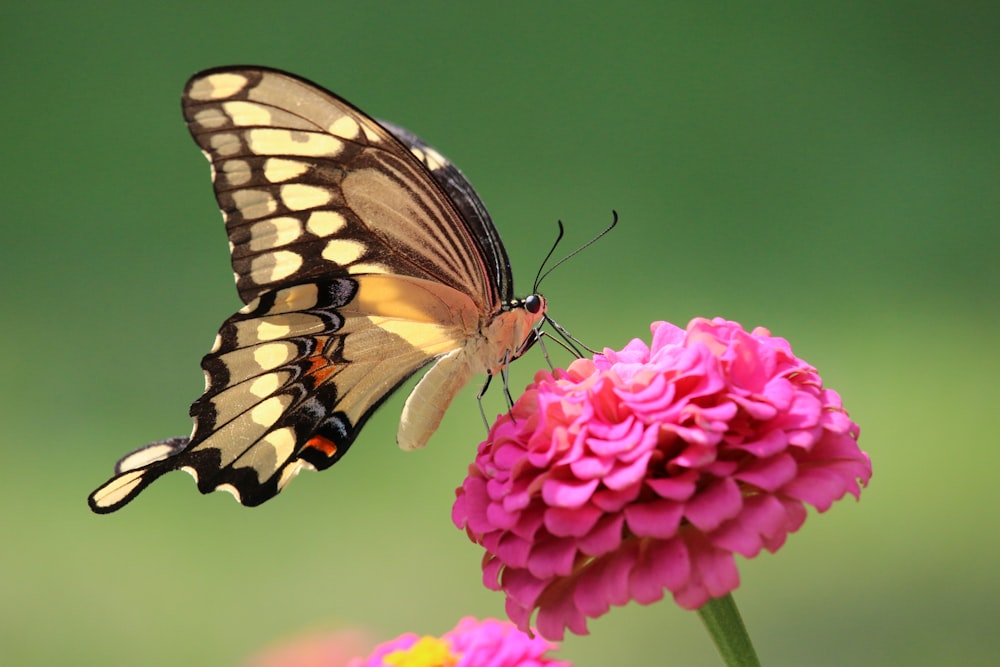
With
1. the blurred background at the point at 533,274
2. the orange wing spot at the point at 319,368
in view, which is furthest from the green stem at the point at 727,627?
the blurred background at the point at 533,274

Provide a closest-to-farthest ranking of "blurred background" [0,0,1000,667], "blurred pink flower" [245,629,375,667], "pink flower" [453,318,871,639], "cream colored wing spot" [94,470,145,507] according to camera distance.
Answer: "pink flower" [453,318,871,639] < "cream colored wing spot" [94,470,145,507] < "blurred pink flower" [245,629,375,667] < "blurred background" [0,0,1000,667]

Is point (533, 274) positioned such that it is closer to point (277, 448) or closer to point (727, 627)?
point (277, 448)

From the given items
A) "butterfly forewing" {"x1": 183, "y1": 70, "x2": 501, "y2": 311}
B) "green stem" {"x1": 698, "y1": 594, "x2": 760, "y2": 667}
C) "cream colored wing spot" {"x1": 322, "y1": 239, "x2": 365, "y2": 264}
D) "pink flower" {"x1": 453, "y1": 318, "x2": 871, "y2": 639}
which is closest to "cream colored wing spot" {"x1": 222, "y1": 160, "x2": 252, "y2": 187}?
"butterfly forewing" {"x1": 183, "y1": 70, "x2": 501, "y2": 311}

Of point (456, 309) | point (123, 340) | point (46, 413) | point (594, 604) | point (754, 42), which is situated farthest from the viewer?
point (754, 42)

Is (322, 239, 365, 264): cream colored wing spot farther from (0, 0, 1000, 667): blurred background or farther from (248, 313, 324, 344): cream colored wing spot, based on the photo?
(0, 0, 1000, 667): blurred background

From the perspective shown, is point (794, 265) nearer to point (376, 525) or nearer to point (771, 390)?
point (376, 525)

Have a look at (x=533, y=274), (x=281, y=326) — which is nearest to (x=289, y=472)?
(x=281, y=326)

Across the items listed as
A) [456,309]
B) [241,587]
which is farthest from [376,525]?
[456,309]
